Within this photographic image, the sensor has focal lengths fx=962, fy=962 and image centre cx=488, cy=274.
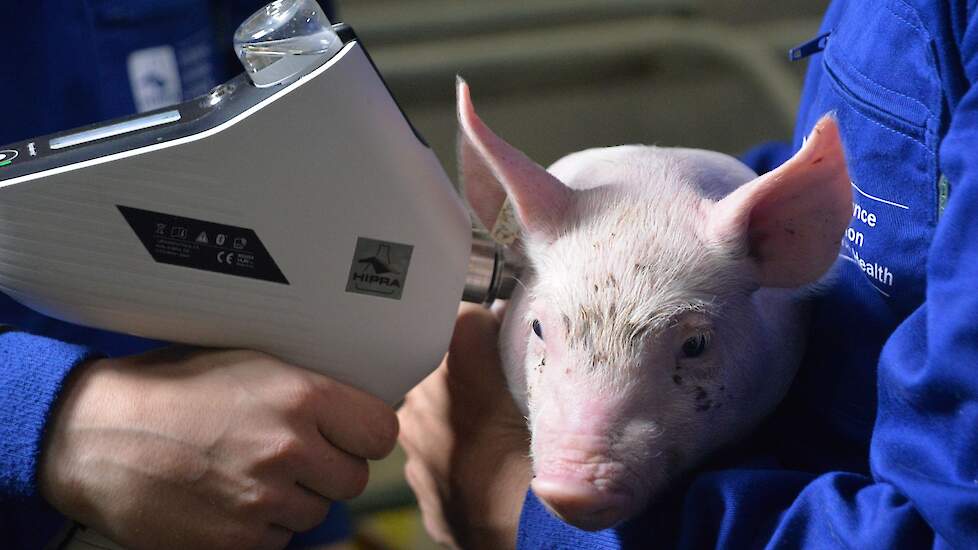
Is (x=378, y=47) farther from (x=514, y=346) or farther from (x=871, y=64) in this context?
(x=871, y=64)

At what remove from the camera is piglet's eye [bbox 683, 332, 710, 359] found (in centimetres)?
78

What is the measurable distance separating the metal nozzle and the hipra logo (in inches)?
3.0

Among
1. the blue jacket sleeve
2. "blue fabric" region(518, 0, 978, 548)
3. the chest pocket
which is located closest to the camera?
"blue fabric" region(518, 0, 978, 548)

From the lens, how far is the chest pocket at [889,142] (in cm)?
70

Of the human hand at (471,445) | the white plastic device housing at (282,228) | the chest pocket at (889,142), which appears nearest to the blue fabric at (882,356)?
the chest pocket at (889,142)

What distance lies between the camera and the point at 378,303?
34.1 inches

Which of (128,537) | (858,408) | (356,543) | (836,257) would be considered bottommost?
(356,543)

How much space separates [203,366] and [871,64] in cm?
62

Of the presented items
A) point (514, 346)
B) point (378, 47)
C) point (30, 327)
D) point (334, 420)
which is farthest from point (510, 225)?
point (378, 47)

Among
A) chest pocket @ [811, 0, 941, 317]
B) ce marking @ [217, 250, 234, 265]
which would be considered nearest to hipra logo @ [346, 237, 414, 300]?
ce marking @ [217, 250, 234, 265]

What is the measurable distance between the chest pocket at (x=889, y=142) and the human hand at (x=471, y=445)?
370mm

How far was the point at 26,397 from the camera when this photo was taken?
0.81 meters

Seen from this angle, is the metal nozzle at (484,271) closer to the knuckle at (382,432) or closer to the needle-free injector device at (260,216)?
the needle-free injector device at (260,216)

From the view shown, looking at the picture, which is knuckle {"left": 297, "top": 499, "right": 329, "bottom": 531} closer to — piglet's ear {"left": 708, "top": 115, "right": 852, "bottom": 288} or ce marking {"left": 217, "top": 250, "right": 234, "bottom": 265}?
ce marking {"left": 217, "top": 250, "right": 234, "bottom": 265}
